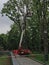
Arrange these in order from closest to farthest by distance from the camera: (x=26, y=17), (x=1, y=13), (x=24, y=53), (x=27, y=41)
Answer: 1. (x=24, y=53)
2. (x=26, y=17)
3. (x=1, y=13)
4. (x=27, y=41)

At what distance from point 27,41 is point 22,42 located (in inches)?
203

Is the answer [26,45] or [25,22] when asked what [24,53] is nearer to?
[25,22]

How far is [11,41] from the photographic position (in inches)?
3644

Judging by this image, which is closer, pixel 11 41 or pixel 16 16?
pixel 16 16

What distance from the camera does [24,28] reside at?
70.9 metres

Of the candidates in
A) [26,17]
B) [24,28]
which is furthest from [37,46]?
[26,17]

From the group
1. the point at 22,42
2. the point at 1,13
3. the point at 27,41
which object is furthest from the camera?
the point at 27,41

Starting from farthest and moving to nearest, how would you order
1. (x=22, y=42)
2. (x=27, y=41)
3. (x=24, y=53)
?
(x=27, y=41), (x=22, y=42), (x=24, y=53)

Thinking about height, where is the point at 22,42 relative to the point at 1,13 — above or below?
below

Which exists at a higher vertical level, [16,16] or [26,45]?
[16,16]

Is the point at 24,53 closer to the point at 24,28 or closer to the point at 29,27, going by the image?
the point at 24,28

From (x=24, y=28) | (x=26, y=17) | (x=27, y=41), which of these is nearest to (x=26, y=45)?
(x=27, y=41)

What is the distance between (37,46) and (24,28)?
31.3ft

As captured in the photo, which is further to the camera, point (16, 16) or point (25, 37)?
point (25, 37)
